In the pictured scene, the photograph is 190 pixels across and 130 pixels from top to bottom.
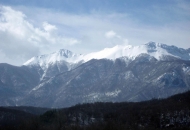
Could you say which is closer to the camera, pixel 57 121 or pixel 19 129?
pixel 19 129

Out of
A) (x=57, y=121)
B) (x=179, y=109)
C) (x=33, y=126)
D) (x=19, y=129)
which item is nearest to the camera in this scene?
(x=19, y=129)

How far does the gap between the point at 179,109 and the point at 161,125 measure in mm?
33551

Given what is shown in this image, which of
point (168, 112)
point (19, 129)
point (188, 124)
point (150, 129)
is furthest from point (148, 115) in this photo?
point (19, 129)

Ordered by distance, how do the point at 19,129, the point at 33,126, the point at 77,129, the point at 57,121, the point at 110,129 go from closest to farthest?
the point at 110,129
the point at 77,129
the point at 19,129
the point at 33,126
the point at 57,121

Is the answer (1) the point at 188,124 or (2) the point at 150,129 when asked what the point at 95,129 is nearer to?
(2) the point at 150,129

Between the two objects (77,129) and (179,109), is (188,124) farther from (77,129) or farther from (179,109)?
(77,129)

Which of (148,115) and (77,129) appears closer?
(77,129)

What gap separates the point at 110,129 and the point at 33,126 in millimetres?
48436

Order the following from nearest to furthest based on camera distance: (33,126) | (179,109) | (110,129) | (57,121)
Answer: (110,129) → (33,126) → (57,121) → (179,109)

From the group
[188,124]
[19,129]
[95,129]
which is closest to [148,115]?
[188,124]

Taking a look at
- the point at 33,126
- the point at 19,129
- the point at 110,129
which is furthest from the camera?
the point at 33,126

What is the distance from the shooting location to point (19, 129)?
478ft

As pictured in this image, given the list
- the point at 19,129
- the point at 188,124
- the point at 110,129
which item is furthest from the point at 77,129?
the point at 188,124

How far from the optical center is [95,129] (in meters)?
131
